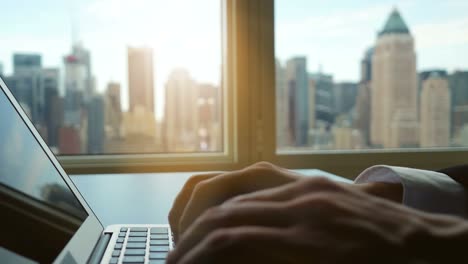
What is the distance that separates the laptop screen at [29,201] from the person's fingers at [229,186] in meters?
0.11

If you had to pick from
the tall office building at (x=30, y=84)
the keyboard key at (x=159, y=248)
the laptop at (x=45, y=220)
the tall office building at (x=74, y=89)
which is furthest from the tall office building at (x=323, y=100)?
the keyboard key at (x=159, y=248)

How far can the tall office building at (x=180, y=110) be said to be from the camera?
157cm

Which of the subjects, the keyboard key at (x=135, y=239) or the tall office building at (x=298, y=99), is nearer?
the keyboard key at (x=135, y=239)

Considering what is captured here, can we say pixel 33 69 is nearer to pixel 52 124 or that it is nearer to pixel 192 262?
pixel 52 124

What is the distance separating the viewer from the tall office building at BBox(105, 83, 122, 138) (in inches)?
60.6

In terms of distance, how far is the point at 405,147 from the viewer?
1652mm

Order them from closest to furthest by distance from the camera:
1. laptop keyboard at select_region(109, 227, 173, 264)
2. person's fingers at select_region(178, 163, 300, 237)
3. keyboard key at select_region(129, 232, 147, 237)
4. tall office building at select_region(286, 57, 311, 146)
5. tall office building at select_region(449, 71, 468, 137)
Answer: person's fingers at select_region(178, 163, 300, 237)
laptop keyboard at select_region(109, 227, 173, 264)
keyboard key at select_region(129, 232, 147, 237)
tall office building at select_region(286, 57, 311, 146)
tall office building at select_region(449, 71, 468, 137)

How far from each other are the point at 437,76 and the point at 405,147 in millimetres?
256

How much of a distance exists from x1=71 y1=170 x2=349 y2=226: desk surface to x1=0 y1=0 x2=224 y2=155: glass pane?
360mm

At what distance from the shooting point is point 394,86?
1.66 m

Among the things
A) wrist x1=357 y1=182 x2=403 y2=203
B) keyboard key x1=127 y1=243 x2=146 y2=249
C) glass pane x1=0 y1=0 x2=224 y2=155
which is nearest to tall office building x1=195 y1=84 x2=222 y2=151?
glass pane x1=0 y1=0 x2=224 y2=155

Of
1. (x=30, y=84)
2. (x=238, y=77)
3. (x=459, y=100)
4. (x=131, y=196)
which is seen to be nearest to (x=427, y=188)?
(x=131, y=196)

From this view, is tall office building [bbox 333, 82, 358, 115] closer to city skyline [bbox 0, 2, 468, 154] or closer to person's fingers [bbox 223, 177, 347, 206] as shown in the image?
city skyline [bbox 0, 2, 468, 154]

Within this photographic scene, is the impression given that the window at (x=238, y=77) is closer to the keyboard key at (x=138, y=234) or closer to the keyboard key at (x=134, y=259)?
the keyboard key at (x=138, y=234)
